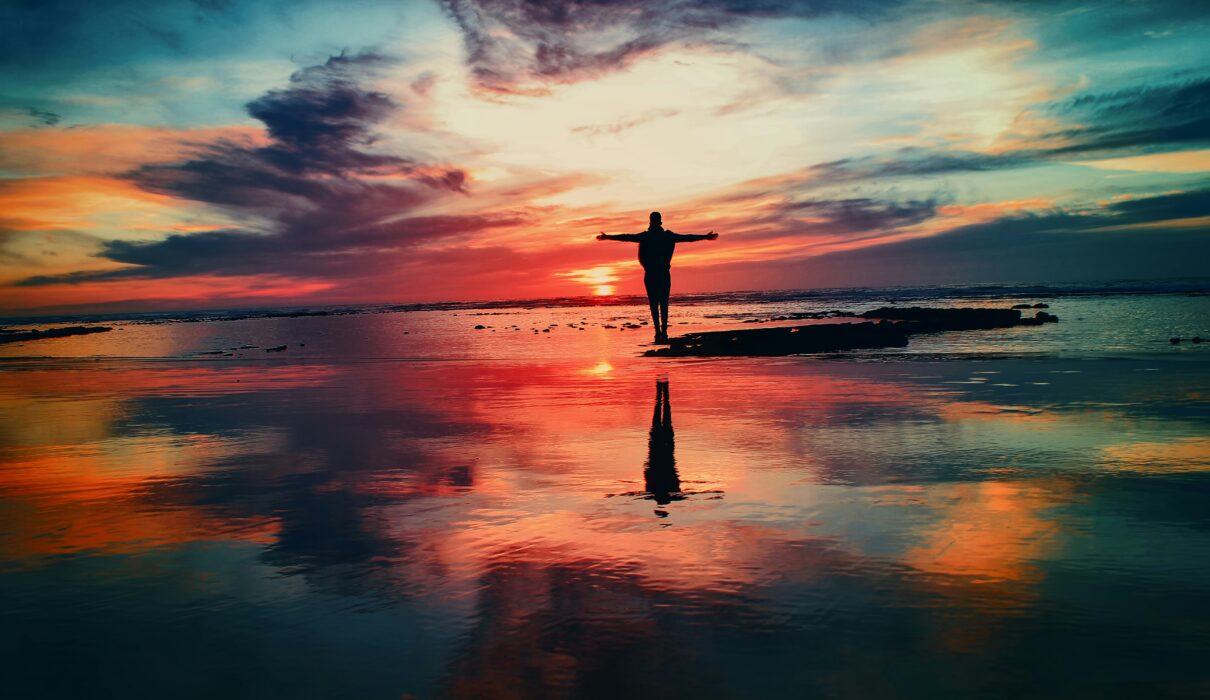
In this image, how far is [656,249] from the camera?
25.4 metres

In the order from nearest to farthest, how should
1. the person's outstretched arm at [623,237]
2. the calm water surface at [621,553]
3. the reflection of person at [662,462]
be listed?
1. the calm water surface at [621,553]
2. the reflection of person at [662,462]
3. the person's outstretched arm at [623,237]

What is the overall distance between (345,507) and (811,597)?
506cm

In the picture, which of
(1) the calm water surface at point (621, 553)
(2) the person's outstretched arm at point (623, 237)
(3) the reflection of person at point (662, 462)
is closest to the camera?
(1) the calm water surface at point (621, 553)

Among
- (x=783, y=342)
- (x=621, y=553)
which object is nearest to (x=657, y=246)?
(x=783, y=342)

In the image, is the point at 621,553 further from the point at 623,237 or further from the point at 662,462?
the point at 623,237

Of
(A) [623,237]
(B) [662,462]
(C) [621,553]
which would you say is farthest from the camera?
(A) [623,237]

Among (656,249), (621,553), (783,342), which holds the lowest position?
(621,553)

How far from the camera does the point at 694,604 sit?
546cm

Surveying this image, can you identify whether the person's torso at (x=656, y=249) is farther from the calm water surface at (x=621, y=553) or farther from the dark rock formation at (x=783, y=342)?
the calm water surface at (x=621, y=553)

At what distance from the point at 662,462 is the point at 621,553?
3.65 metres

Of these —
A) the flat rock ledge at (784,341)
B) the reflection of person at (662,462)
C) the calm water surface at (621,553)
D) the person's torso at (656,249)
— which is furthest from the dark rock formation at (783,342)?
the reflection of person at (662,462)

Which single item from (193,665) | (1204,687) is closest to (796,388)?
(1204,687)

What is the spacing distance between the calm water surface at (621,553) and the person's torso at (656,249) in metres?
11.2

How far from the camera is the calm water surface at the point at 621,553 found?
462cm
